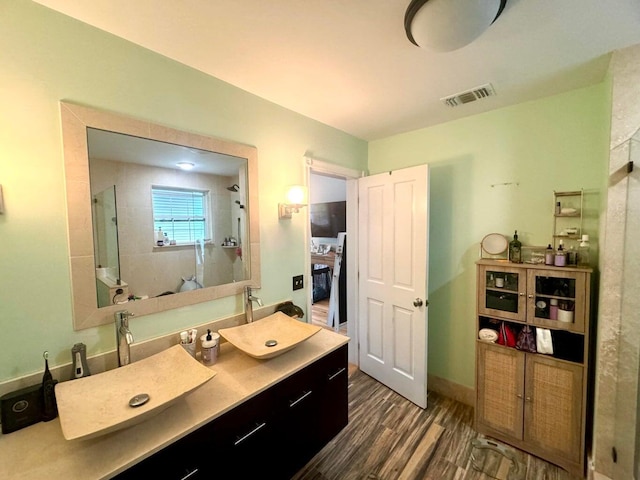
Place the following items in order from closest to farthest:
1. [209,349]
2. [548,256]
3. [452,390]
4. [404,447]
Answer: [209,349] < [548,256] < [404,447] < [452,390]

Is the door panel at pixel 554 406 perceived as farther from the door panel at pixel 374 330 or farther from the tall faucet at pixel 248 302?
the tall faucet at pixel 248 302

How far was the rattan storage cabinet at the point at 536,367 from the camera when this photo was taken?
5.29 ft

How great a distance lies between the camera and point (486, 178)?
→ 2127mm

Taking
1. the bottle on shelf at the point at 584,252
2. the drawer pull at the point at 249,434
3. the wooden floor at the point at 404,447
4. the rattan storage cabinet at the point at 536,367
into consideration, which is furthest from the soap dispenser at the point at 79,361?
the bottle on shelf at the point at 584,252

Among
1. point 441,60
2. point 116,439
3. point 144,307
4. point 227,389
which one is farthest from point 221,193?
point 441,60

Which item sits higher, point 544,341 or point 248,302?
point 248,302

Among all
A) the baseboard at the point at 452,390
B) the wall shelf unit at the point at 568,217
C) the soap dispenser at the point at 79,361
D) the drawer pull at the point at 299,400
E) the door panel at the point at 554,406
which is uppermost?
the wall shelf unit at the point at 568,217

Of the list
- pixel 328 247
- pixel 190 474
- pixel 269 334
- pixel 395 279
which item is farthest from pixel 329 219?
pixel 190 474

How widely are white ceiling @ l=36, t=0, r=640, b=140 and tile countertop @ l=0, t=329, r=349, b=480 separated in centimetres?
165

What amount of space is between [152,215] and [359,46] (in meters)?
1.39

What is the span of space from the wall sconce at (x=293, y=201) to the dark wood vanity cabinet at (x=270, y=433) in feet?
3.33

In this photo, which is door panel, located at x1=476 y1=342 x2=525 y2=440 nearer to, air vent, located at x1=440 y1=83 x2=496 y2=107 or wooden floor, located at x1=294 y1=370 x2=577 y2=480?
wooden floor, located at x1=294 y1=370 x2=577 y2=480

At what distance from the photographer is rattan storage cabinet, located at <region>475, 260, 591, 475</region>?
161 centimetres

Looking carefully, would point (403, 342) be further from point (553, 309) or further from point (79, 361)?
point (79, 361)
